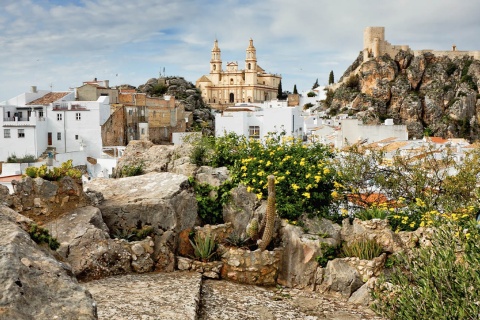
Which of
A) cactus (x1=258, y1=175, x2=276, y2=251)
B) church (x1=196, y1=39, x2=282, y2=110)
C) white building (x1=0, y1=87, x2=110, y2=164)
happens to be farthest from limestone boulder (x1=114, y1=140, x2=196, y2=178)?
church (x1=196, y1=39, x2=282, y2=110)

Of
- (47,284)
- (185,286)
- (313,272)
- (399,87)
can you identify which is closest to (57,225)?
(185,286)

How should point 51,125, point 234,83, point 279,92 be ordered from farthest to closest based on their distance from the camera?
1. point 279,92
2. point 234,83
3. point 51,125

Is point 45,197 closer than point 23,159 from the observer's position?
Yes

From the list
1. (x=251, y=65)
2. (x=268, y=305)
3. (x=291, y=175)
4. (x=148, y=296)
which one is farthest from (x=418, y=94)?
(x=148, y=296)

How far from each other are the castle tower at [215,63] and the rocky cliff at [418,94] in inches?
1298

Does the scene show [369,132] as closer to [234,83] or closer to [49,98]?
[49,98]

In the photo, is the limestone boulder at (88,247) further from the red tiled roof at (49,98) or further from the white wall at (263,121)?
the red tiled roof at (49,98)

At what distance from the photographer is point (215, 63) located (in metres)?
118

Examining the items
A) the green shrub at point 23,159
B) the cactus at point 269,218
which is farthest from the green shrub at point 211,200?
the green shrub at point 23,159

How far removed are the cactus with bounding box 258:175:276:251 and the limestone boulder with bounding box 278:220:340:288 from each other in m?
0.43

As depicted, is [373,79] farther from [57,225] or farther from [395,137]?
[57,225]

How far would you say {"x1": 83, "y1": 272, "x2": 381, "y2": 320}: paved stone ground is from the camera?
272 inches

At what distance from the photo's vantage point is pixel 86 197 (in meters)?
9.12

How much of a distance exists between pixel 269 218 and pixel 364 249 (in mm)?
1691
